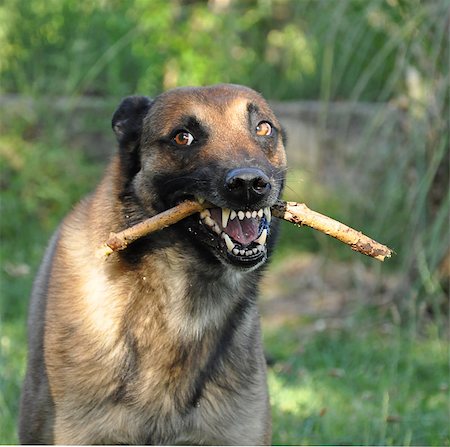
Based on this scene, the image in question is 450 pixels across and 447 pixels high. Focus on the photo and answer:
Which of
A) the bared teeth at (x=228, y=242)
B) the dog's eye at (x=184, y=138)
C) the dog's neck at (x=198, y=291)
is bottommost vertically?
the dog's neck at (x=198, y=291)

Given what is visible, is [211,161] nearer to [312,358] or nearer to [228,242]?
[228,242]

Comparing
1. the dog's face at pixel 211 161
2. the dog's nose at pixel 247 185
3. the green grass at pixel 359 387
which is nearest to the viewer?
the dog's nose at pixel 247 185

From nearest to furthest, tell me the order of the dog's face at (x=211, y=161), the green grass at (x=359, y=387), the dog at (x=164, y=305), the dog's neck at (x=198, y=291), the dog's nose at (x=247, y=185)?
1. the dog's nose at (x=247, y=185)
2. the dog's face at (x=211, y=161)
3. the dog at (x=164, y=305)
4. the dog's neck at (x=198, y=291)
5. the green grass at (x=359, y=387)

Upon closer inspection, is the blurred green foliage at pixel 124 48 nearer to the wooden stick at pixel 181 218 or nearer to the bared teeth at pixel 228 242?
the wooden stick at pixel 181 218

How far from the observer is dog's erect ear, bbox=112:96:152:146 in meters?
3.91

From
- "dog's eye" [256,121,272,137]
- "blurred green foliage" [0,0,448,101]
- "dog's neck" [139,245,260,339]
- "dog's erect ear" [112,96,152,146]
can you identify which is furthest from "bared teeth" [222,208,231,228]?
"blurred green foliage" [0,0,448,101]

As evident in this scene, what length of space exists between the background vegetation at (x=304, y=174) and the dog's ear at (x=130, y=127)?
2.33ft

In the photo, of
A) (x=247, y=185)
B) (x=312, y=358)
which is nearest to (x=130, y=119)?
(x=247, y=185)

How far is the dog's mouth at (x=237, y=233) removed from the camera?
11.2 ft

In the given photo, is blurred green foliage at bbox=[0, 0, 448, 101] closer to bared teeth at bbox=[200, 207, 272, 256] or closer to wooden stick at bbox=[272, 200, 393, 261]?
wooden stick at bbox=[272, 200, 393, 261]

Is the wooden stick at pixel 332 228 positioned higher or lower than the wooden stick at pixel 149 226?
lower

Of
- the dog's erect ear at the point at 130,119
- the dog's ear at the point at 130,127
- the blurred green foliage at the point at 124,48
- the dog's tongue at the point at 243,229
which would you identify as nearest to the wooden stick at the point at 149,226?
the dog's tongue at the point at 243,229

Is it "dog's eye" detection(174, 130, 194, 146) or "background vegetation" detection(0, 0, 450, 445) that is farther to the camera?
"background vegetation" detection(0, 0, 450, 445)

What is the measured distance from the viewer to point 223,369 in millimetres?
3791
